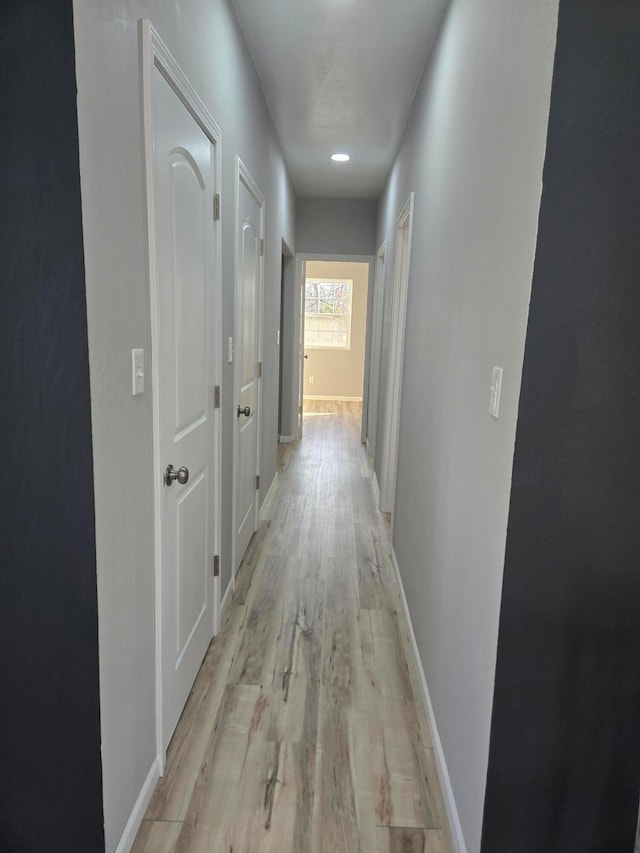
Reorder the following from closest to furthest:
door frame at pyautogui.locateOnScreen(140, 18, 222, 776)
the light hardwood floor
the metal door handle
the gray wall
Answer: door frame at pyautogui.locateOnScreen(140, 18, 222, 776) → the light hardwood floor → the metal door handle → the gray wall

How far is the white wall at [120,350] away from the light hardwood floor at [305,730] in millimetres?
253

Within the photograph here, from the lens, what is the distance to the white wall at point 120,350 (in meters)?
1.13

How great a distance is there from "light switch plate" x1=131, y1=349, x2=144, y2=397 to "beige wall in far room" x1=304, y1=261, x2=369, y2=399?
8241 mm

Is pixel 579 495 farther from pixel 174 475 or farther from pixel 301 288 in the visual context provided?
pixel 301 288

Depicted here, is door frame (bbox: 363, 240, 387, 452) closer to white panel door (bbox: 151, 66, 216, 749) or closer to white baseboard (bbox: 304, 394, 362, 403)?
white panel door (bbox: 151, 66, 216, 749)

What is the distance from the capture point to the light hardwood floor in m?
1.55

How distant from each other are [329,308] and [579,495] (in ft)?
28.3

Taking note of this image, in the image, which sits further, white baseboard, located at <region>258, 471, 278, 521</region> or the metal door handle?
white baseboard, located at <region>258, 471, 278, 521</region>

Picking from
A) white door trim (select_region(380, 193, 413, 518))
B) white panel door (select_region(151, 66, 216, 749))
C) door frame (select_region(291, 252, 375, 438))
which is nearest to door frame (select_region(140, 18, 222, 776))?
white panel door (select_region(151, 66, 216, 749))

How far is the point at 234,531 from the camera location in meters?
2.87

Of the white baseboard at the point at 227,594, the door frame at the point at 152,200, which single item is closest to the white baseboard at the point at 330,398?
the white baseboard at the point at 227,594

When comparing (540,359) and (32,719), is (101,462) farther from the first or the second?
(540,359)

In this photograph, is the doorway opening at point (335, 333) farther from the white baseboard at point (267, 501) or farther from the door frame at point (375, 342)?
the white baseboard at point (267, 501)

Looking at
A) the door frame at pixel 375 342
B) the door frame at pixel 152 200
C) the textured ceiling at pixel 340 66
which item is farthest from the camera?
the door frame at pixel 375 342
